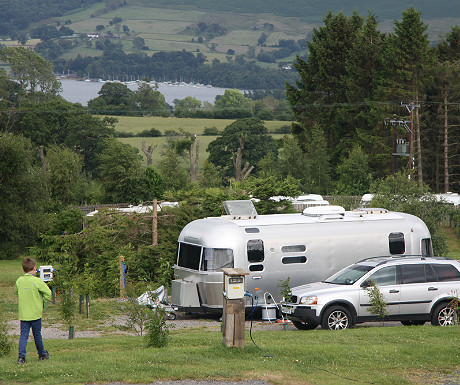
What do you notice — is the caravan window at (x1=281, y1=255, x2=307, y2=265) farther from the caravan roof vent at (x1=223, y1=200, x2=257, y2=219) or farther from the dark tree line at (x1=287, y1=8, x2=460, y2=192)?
the dark tree line at (x1=287, y1=8, x2=460, y2=192)

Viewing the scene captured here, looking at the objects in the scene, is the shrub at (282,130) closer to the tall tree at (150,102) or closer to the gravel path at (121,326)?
the tall tree at (150,102)

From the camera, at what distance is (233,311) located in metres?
11.4

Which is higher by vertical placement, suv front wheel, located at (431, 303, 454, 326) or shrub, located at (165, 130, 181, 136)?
shrub, located at (165, 130, 181, 136)

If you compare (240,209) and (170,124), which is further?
(170,124)

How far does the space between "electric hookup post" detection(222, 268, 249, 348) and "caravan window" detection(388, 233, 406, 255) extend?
9240mm

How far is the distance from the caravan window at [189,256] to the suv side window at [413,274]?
17.9ft

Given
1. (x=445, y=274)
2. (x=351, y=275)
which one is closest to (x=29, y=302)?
(x=351, y=275)

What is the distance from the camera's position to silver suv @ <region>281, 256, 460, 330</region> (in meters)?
15.3

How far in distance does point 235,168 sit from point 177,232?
221 feet

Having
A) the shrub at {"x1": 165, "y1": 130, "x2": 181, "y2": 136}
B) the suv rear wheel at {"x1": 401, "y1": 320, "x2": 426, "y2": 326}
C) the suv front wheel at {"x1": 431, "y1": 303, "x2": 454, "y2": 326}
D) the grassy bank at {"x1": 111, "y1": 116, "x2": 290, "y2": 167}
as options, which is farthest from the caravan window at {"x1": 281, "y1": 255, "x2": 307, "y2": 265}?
the shrub at {"x1": 165, "y1": 130, "x2": 181, "y2": 136}

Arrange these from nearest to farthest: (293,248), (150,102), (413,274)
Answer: (413,274) → (293,248) → (150,102)

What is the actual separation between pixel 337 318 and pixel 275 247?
A: 11.9ft

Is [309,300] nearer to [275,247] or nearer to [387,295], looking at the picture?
[387,295]

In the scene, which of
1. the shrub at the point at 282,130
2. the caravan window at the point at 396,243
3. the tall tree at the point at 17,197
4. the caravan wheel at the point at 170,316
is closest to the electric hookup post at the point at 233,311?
the caravan wheel at the point at 170,316
